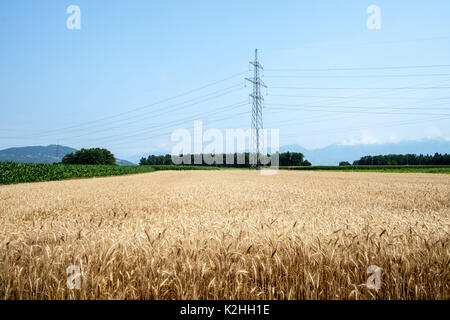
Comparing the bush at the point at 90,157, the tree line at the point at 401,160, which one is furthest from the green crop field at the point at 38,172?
the tree line at the point at 401,160

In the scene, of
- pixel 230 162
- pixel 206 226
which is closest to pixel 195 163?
pixel 230 162

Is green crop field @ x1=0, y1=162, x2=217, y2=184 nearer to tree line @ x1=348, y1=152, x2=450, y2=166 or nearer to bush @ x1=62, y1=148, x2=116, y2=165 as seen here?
bush @ x1=62, y1=148, x2=116, y2=165

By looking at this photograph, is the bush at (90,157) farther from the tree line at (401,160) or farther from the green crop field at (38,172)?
the tree line at (401,160)

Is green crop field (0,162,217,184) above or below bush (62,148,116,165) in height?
below

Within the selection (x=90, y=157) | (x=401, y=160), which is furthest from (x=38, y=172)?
(x=401, y=160)

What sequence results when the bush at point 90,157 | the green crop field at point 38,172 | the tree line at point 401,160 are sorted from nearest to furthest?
1. the green crop field at point 38,172
2. the tree line at point 401,160
3. the bush at point 90,157

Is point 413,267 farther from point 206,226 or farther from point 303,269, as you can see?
point 206,226

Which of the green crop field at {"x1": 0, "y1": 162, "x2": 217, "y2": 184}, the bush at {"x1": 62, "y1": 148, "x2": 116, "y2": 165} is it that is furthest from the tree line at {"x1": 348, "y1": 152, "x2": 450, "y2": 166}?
the bush at {"x1": 62, "y1": 148, "x2": 116, "y2": 165}

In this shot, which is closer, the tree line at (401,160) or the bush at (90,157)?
the tree line at (401,160)

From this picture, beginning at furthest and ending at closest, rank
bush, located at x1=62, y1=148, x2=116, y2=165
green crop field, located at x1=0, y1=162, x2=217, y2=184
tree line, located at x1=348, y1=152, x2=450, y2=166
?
bush, located at x1=62, y1=148, x2=116, y2=165 → tree line, located at x1=348, y1=152, x2=450, y2=166 → green crop field, located at x1=0, y1=162, x2=217, y2=184

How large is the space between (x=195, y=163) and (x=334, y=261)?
153 m

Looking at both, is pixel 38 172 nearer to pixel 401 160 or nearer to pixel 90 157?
pixel 90 157

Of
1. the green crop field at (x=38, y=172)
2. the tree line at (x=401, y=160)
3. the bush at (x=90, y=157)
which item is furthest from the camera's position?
the bush at (x=90, y=157)

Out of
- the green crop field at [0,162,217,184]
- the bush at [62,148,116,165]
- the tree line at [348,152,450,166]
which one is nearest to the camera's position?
the green crop field at [0,162,217,184]
